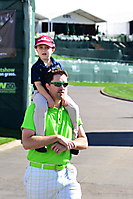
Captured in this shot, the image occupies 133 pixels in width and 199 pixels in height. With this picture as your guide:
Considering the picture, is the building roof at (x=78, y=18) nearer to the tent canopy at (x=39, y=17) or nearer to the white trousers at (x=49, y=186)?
the tent canopy at (x=39, y=17)

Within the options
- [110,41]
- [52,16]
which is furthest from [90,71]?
[52,16]

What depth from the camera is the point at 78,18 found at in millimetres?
62188

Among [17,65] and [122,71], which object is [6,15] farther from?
[122,71]

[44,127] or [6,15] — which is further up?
[6,15]

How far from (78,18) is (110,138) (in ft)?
172

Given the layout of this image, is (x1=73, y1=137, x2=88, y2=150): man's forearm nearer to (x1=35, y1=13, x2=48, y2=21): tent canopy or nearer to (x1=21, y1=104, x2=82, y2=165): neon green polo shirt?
(x1=21, y1=104, x2=82, y2=165): neon green polo shirt

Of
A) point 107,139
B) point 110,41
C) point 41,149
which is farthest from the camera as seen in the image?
point 110,41

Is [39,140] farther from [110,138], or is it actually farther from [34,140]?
[110,138]

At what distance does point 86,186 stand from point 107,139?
5.00 metres

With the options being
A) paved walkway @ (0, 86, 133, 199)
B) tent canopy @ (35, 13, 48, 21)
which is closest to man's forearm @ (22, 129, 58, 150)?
paved walkway @ (0, 86, 133, 199)

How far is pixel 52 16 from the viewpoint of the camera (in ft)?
185

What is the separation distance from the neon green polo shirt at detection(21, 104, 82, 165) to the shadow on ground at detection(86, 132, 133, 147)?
741 centimetres

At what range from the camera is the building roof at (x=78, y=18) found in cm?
6000

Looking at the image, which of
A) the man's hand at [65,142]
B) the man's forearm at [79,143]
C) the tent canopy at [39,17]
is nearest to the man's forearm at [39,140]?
the man's hand at [65,142]
